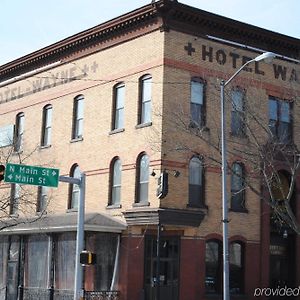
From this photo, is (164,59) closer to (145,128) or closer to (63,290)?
(145,128)

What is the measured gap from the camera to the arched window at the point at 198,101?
94.7 feet

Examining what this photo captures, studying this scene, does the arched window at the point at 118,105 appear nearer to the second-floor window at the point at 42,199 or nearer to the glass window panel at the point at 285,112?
the second-floor window at the point at 42,199

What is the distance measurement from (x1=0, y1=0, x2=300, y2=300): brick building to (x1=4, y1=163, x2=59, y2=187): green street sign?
491 cm

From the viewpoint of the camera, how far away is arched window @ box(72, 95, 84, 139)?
32.7 meters

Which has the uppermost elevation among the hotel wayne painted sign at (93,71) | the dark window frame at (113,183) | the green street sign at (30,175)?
the hotel wayne painted sign at (93,71)

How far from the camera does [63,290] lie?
2983 centimetres

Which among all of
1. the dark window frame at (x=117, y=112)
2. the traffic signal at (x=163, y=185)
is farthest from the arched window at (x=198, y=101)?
the traffic signal at (x=163, y=185)

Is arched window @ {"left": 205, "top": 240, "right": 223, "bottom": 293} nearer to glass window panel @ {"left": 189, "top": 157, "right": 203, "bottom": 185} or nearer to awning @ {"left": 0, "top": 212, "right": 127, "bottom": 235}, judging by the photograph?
glass window panel @ {"left": 189, "top": 157, "right": 203, "bottom": 185}

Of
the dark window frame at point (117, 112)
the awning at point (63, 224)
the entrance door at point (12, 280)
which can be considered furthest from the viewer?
the entrance door at point (12, 280)

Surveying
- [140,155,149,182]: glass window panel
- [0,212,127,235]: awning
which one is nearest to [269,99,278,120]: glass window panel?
[140,155,149,182]: glass window panel

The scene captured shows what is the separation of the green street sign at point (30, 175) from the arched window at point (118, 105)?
305 inches

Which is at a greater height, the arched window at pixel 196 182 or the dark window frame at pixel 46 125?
the dark window frame at pixel 46 125

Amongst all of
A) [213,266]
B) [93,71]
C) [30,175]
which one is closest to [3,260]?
[93,71]

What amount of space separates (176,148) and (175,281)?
5.56 metres
